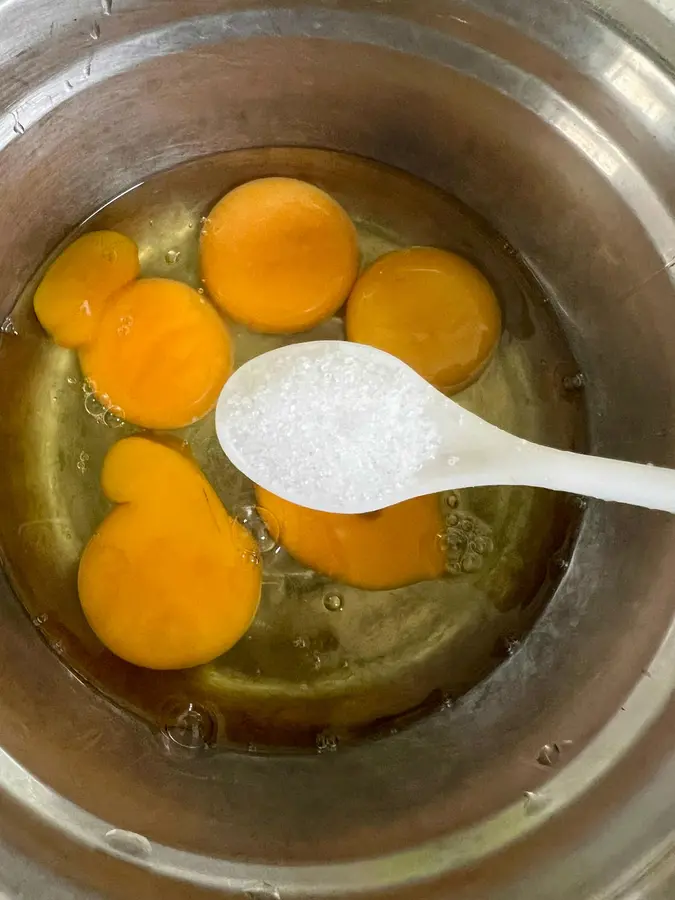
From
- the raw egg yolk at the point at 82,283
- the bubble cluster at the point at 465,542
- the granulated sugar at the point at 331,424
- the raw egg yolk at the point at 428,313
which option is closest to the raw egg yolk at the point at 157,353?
the raw egg yolk at the point at 82,283

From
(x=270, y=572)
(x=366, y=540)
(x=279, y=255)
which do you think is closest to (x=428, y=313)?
(x=279, y=255)

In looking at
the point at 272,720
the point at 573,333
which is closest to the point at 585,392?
the point at 573,333

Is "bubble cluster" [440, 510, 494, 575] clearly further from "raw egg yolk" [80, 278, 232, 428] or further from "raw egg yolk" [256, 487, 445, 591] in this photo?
"raw egg yolk" [80, 278, 232, 428]

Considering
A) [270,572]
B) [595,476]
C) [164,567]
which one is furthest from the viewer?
[270,572]

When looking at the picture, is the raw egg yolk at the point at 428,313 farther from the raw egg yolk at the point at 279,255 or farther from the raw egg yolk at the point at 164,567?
the raw egg yolk at the point at 164,567


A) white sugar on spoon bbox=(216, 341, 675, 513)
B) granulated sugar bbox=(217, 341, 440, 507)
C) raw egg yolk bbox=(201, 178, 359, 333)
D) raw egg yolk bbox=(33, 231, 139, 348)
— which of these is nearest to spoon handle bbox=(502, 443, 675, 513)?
white sugar on spoon bbox=(216, 341, 675, 513)

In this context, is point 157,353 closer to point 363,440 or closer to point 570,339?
point 363,440
